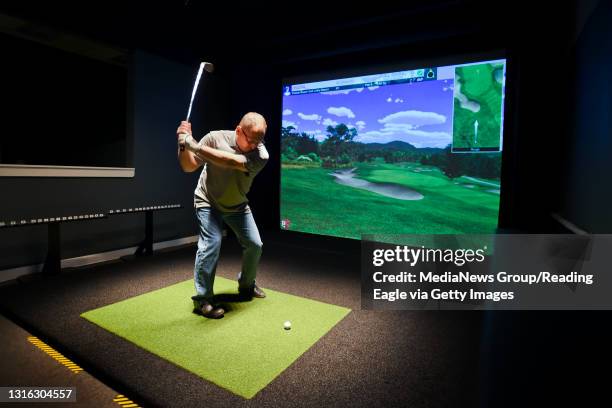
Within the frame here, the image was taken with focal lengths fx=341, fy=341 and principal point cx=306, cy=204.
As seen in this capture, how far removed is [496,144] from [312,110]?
89.7 inches

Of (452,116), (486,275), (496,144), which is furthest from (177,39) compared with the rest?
(486,275)

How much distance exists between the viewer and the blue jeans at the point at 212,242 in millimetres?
2307

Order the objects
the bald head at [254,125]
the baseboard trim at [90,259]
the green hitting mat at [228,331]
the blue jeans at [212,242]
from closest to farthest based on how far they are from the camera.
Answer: the green hitting mat at [228,331] < the bald head at [254,125] < the blue jeans at [212,242] < the baseboard trim at [90,259]

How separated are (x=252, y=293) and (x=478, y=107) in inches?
116

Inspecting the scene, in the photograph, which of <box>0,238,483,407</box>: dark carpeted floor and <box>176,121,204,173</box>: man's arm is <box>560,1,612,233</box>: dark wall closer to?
<box>0,238,483,407</box>: dark carpeted floor

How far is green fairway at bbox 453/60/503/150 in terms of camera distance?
11.4 feet

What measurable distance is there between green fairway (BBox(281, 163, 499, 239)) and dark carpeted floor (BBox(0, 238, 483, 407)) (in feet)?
4.41

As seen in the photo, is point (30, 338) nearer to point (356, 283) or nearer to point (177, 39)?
point (356, 283)

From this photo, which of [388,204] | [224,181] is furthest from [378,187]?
[224,181]

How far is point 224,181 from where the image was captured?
2.31 m

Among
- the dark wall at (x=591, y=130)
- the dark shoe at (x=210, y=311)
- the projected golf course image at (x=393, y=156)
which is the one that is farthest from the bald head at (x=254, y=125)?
the projected golf course image at (x=393, y=156)

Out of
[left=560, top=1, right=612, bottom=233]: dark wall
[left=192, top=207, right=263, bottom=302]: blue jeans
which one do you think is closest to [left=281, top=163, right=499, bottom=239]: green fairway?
[left=560, top=1, right=612, bottom=233]: dark wall

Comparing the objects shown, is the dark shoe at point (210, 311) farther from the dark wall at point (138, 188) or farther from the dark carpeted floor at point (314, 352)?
the dark wall at point (138, 188)

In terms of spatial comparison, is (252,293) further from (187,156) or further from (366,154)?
(366,154)
